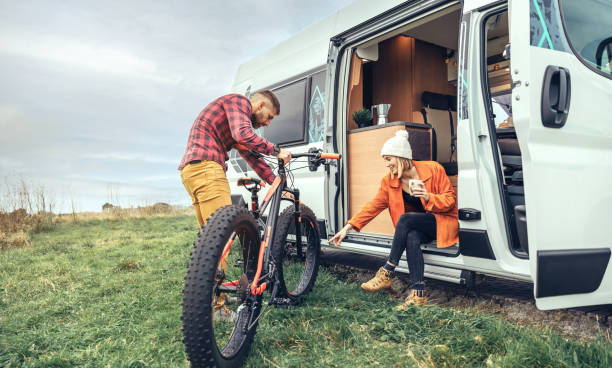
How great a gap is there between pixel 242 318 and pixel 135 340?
847mm

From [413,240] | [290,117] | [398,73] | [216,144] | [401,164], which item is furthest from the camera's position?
[398,73]

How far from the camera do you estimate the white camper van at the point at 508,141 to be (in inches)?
79.5

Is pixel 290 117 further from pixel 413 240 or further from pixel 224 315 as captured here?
pixel 224 315

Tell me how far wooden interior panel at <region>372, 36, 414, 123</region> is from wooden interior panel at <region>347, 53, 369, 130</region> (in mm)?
1278

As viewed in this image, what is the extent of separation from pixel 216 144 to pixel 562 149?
1.99m

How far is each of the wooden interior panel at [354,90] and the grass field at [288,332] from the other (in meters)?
1.51

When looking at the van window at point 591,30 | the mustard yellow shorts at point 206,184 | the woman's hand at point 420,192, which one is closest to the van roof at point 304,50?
the van window at point 591,30

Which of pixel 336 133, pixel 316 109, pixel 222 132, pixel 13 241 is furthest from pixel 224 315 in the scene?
pixel 13 241

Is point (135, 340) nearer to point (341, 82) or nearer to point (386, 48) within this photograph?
point (341, 82)

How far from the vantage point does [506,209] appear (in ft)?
8.11

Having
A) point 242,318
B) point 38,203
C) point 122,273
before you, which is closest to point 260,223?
point 242,318

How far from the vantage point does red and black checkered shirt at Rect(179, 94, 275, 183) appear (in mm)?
2607

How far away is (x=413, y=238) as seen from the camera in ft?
9.71

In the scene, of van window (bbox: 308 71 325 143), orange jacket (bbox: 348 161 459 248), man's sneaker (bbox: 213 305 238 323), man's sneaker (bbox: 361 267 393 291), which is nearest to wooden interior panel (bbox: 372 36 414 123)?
van window (bbox: 308 71 325 143)
